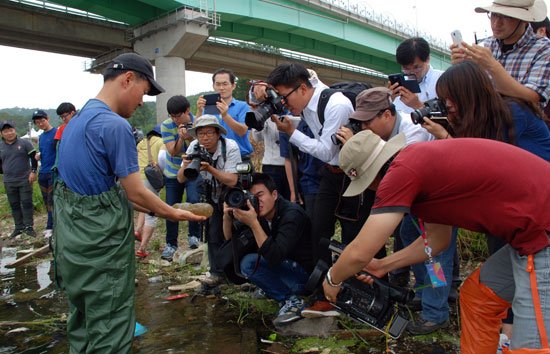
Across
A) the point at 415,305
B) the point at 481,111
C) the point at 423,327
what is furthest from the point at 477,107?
the point at 415,305

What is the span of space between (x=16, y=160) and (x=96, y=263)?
6456 mm

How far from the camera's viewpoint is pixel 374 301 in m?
2.18

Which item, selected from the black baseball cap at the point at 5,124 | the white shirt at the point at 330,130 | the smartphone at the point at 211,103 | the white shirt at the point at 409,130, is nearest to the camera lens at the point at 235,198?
the white shirt at the point at 330,130

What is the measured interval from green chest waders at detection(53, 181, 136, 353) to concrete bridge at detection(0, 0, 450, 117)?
13.9 m

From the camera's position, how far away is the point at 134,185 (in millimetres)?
2236

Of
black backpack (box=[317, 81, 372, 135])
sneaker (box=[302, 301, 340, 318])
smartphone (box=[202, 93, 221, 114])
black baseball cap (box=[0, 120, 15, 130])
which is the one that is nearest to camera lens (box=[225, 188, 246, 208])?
black backpack (box=[317, 81, 372, 135])

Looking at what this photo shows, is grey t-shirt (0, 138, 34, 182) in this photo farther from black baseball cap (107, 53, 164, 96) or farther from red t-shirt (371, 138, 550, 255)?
red t-shirt (371, 138, 550, 255)

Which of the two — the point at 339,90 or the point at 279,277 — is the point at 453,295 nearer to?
the point at 279,277

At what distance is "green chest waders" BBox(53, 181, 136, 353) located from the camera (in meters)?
2.13

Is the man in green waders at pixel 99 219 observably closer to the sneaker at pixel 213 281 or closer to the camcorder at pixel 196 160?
the camcorder at pixel 196 160

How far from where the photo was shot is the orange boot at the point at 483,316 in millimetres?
1836

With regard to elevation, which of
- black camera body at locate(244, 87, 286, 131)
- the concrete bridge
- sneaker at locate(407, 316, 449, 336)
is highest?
the concrete bridge

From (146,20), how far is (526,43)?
16.5 metres

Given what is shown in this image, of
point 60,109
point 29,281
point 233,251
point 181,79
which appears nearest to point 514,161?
point 233,251
